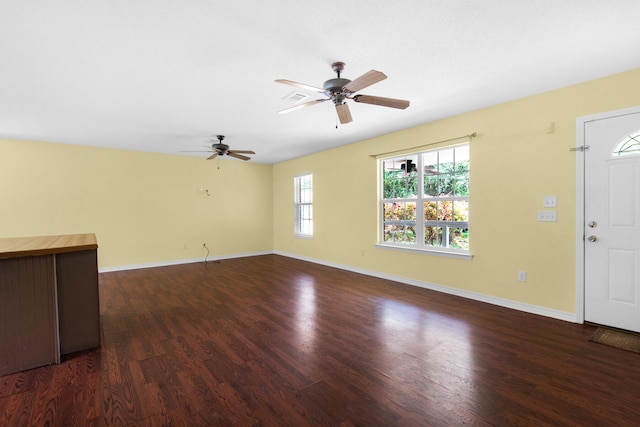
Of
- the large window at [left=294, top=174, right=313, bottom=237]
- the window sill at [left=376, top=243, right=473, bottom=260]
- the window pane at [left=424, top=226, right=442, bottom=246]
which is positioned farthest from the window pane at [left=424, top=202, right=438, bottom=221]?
the large window at [left=294, top=174, right=313, bottom=237]

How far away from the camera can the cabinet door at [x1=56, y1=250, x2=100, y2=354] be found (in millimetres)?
2359

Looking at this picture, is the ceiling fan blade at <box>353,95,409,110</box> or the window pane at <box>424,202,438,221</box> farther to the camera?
the window pane at <box>424,202,438,221</box>

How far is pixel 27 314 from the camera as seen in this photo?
2162 millimetres

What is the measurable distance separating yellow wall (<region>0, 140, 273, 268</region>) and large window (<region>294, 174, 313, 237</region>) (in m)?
1.03

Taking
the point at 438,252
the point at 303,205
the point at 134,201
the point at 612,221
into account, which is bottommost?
the point at 438,252

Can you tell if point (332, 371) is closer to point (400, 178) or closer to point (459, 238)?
point (459, 238)

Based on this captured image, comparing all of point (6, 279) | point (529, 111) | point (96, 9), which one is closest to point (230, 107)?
point (96, 9)

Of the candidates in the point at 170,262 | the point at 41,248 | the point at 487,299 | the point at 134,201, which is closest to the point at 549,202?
the point at 487,299

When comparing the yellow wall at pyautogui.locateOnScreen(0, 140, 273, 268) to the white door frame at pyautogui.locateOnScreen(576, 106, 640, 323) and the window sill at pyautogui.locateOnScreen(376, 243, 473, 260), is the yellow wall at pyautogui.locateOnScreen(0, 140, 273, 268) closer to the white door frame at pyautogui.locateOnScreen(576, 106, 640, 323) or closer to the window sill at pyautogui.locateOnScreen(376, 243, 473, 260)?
the window sill at pyautogui.locateOnScreen(376, 243, 473, 260)

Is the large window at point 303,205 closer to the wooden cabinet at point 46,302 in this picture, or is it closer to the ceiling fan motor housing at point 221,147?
the ceiling fan motor housing at point 221,147

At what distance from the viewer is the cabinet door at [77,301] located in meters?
2.36

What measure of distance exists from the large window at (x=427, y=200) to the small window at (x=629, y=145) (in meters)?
1.41

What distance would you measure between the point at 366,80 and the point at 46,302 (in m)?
3.08

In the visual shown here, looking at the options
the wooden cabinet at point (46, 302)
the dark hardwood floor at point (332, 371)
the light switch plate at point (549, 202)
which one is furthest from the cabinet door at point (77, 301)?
the light switch plate at point (549, 202)
